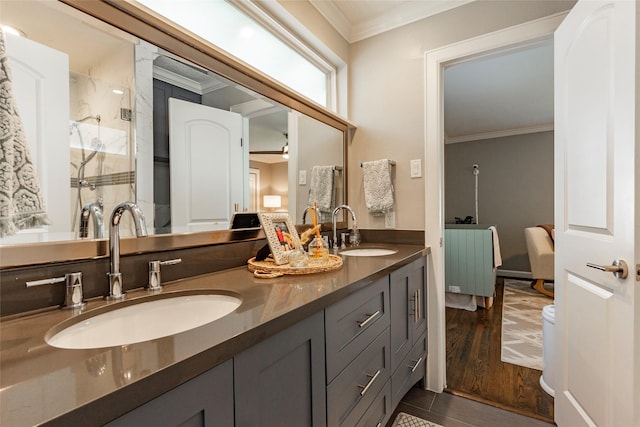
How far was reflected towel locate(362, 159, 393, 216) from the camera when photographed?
204 cm

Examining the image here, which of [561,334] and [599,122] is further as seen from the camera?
[561,334]

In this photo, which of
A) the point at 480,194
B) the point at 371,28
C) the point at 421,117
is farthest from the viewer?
the point at 480,194

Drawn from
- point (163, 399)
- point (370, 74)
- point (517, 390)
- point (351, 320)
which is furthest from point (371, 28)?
point (517, 390)

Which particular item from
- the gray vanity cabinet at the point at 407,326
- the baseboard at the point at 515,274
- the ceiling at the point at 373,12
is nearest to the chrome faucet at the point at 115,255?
the gray vanity cabinet at the point at 407,326

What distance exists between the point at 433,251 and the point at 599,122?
1021 millimetres

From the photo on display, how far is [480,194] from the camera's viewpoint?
17.5ft

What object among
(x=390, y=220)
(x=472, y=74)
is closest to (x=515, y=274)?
(x=472, y=74)

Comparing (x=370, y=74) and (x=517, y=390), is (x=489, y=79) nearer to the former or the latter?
(x=370, y=74)

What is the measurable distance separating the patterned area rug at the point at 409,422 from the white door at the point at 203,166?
52.9 inches

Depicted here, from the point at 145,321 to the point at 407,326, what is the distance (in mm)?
1238

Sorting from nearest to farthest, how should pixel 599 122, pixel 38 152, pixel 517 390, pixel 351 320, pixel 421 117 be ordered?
pixel 38 152
pixel 351 320
pixel 599 122
pixel 517 390
pixel 421 117

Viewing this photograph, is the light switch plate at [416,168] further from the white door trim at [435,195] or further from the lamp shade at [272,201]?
the lamp shade at [272,201]

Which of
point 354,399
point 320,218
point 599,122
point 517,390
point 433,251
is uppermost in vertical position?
point 599,122

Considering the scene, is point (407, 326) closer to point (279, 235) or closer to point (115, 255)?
point (279, 235)
